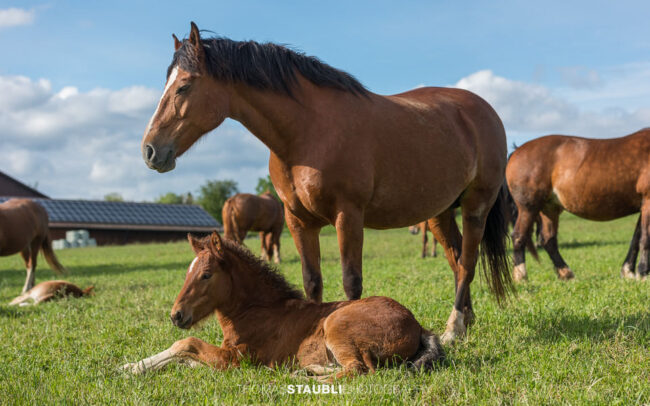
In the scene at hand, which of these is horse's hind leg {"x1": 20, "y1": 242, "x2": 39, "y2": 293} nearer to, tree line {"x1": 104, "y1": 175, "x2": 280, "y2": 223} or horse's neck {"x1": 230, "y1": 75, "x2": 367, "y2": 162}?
horse's neck {"x1": 230, "y1": 75, "x2": 367, "y2": 162}

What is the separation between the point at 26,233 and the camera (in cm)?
1247

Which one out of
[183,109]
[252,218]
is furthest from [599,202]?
[252,218]

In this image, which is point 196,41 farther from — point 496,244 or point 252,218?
point 252,218

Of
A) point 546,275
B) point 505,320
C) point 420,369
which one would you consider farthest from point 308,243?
point 546,275

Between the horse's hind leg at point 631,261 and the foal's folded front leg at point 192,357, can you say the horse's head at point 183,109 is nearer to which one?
the foal's folded front leg at point 192,357

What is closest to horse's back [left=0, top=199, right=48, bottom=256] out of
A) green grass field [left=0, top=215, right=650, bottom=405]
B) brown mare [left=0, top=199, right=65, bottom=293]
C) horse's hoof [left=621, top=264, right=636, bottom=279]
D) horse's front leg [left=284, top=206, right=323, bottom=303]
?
brown mare [left=0, top=199, right=65, bottom=293]

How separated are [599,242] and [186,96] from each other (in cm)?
1685

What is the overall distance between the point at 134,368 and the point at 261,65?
2.41m

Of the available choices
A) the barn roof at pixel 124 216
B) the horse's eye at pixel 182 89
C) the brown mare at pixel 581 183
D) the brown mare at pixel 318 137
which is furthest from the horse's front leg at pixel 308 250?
the barn roof at pixel 124 216

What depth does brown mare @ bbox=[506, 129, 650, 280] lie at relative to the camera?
28.1 ft

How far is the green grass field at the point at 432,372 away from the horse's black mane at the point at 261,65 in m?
2.10

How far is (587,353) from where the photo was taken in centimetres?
411

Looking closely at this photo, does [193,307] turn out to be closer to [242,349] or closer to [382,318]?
[242,349]

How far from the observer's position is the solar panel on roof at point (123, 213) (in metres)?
45.6
